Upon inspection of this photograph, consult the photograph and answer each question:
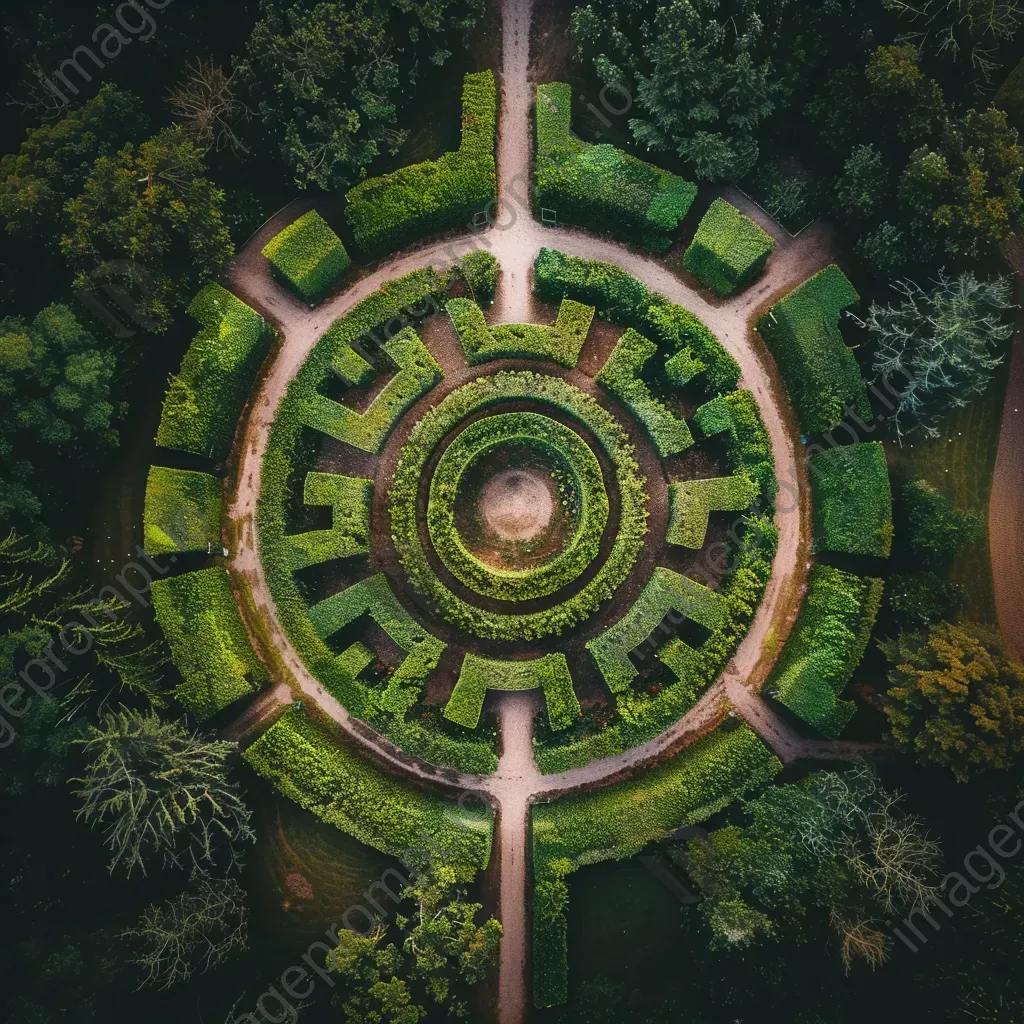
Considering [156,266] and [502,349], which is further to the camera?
[502,349]

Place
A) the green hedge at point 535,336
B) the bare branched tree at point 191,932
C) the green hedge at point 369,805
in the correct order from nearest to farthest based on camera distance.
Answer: the bare branched tree at point 191,932, the green hedge at point 369,805, the green hedge at point 535,336

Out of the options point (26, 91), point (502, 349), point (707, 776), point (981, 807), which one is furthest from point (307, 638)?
point (981, 807)

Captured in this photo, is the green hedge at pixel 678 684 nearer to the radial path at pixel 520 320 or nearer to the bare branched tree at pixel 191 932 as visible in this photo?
the radial path at pixel 520 320

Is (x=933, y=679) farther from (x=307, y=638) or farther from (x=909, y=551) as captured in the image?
(x=307, y=638)

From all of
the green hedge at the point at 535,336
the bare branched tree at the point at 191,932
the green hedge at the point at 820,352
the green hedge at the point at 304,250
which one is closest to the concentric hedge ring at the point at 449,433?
the green hedge at the point at 535,336

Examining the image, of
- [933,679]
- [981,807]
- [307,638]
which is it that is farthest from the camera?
[307,638]

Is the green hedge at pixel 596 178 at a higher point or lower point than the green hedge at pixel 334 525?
higher

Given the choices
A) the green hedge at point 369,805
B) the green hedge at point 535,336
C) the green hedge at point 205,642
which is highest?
the green hedge at point 535,336
